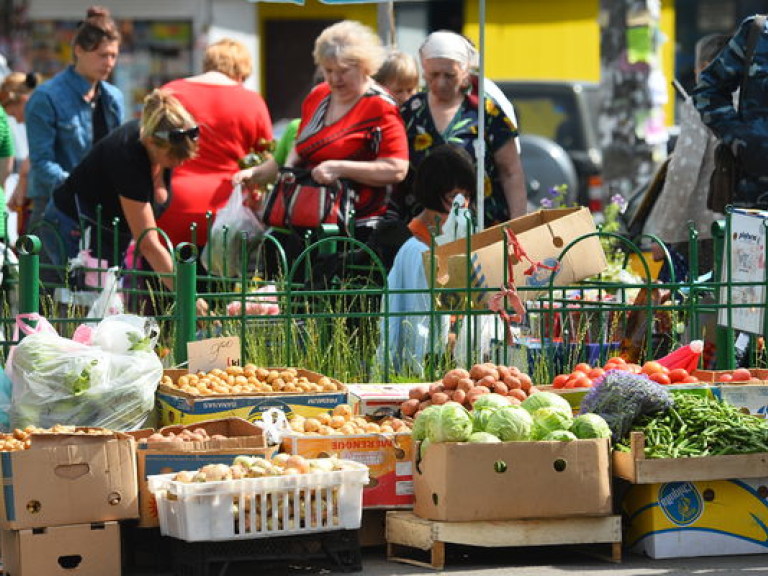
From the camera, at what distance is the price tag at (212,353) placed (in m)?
7.18

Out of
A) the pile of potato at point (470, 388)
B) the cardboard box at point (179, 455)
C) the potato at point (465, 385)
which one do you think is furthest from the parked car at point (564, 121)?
the cardboard box at point (179, 455)

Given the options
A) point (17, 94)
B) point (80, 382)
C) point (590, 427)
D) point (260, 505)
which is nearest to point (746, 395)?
point (590, 427)

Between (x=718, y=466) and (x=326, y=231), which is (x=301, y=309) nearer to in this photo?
(x=326, y=231)

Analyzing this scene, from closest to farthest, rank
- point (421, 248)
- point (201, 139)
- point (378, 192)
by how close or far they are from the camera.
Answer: point (421, 248), point (378, 192), point (201, 139)

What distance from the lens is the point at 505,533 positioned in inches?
242

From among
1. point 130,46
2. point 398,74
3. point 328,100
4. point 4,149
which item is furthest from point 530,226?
point 130,46

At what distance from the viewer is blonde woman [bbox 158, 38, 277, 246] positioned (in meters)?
10.1

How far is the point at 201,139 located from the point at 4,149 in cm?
125

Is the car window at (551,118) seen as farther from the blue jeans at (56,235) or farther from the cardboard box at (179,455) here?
the cardboard box at (179,455)

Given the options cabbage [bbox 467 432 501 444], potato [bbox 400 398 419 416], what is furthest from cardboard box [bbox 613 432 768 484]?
potato [bbox 400 398 419 416]

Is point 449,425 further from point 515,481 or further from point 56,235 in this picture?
point 56,235

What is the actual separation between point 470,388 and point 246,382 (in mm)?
948

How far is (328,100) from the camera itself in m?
9.66

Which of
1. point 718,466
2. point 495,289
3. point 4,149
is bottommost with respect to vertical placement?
point 718,466
